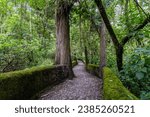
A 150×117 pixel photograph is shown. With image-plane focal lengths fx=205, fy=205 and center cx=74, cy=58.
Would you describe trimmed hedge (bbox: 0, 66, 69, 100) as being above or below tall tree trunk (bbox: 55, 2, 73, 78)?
below

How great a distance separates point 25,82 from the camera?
6.34 metres

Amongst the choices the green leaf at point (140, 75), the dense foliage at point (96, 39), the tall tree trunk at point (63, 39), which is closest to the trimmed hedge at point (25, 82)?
the tall tree trunk at point (63, 39)

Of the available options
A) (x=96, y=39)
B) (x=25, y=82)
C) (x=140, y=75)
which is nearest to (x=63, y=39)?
(x=25, y=82)

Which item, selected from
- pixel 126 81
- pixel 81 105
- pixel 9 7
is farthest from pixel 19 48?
pixel 9 7

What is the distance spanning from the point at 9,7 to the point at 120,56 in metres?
18.4

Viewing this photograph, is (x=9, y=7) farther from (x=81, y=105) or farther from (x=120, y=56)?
(x=81, y=105)

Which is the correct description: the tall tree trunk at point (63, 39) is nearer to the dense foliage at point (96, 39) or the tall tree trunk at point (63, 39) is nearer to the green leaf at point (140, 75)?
the dense foliage at point (96, 39)

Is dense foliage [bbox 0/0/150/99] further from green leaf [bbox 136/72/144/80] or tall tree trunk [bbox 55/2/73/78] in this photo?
tall tree trunk [bbox 55/2/73/78]

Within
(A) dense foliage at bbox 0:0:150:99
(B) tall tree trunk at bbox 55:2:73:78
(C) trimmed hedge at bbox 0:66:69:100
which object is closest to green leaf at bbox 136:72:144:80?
(A) dense foliage at bbox 0:0:150:99

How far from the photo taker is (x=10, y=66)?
460 inches

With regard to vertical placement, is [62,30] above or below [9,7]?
below

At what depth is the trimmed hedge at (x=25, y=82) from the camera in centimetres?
523

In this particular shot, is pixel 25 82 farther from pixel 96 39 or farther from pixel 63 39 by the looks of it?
pixel 96 39

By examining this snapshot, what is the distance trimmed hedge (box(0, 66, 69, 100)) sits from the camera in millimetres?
5234
